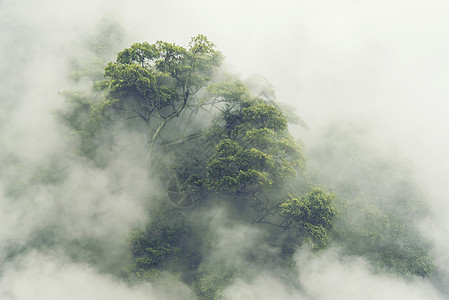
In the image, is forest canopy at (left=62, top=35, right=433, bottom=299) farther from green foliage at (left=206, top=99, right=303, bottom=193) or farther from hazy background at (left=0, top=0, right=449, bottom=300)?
hazy background at (left=0, top=0, right=449, bottom=300)

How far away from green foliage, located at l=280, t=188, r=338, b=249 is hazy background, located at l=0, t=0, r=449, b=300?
3.82 feet

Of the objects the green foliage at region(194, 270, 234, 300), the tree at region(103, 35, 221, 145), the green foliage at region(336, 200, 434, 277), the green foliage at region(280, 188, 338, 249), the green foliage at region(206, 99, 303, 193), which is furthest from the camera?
the tree at region(103, 35, 221, 145)

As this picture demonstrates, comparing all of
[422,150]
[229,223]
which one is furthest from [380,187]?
[229,223]

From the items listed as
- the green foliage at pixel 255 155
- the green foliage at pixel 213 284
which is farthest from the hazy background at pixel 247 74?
the green foliage at pixel 255 155

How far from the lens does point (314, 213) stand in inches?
409

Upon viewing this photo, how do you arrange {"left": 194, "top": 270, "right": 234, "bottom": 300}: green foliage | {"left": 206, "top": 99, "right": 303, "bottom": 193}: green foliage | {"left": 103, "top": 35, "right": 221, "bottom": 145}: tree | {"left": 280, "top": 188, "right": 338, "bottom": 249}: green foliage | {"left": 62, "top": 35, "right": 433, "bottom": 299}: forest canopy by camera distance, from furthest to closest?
{"left": 103, "top": 35, "right": 221, "bottom": 145}: tree
{"left": 62, "top": 35, "right": 433, "bottom": 299}: forest canopy
{"left": 206, "top": 99, "right": 303, "bottom": 193}: green foliage
{"left": 194, "top": 270, "right": 234, "bottom": 300}: green foliage
{"left": 280, "top": 188, "right": 338, "bottom": 249}: green foliage

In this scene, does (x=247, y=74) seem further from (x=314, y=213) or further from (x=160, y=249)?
(x=160, y=249)

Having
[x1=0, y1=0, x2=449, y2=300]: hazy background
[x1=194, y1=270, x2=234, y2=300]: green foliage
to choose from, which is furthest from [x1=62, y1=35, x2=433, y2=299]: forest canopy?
[x1=0, y1=0, x2=449, y2=300]: hazy background

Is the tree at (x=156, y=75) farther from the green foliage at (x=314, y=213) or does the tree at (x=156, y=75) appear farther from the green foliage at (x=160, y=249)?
the green foliage at (x=314, y=213)

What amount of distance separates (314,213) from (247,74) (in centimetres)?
1120

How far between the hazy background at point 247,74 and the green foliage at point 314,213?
116 cm

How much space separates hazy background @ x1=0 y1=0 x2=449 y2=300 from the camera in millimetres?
10547

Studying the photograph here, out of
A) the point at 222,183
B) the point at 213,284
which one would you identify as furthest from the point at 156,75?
the point at 213,284

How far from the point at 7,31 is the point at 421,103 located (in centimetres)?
2238
